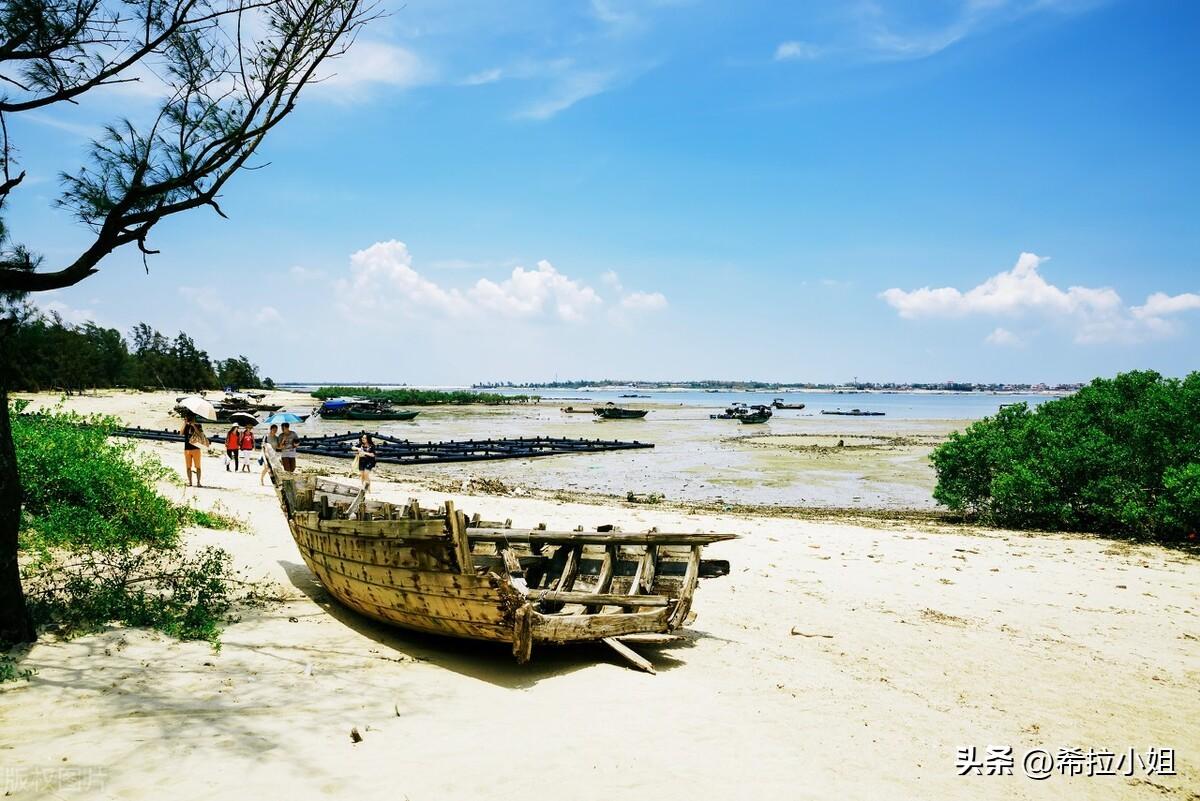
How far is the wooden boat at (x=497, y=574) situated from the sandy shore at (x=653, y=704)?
1.37 feet

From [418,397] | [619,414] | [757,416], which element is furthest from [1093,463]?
[418,397]

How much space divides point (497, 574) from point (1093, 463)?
1389 centimetres

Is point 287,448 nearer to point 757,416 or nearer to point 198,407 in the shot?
point 198,407

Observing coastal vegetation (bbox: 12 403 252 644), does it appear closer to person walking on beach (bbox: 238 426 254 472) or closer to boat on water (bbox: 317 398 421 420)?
person walking on beach (bbox: 238 426 254 472)

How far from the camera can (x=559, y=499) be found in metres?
17.7

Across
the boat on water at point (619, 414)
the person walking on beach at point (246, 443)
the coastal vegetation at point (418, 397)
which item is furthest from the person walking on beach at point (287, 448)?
the coastal vegetation at point (418, 397)

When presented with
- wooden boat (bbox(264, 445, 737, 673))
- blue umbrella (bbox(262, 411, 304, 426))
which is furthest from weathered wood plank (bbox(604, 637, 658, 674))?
blue umbrella (bbox(262, 411, 304, 426))

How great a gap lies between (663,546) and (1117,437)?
1237 cm

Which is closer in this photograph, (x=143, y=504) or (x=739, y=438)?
(x=143, y=504)

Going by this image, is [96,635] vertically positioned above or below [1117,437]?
below

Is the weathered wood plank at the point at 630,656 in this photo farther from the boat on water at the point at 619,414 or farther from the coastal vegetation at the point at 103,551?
the boat on water at the point at 619,414

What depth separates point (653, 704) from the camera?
213 inches

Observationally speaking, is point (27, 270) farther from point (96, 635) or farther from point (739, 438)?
point (739, 438)

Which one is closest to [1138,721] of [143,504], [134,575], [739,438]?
[134,575]
